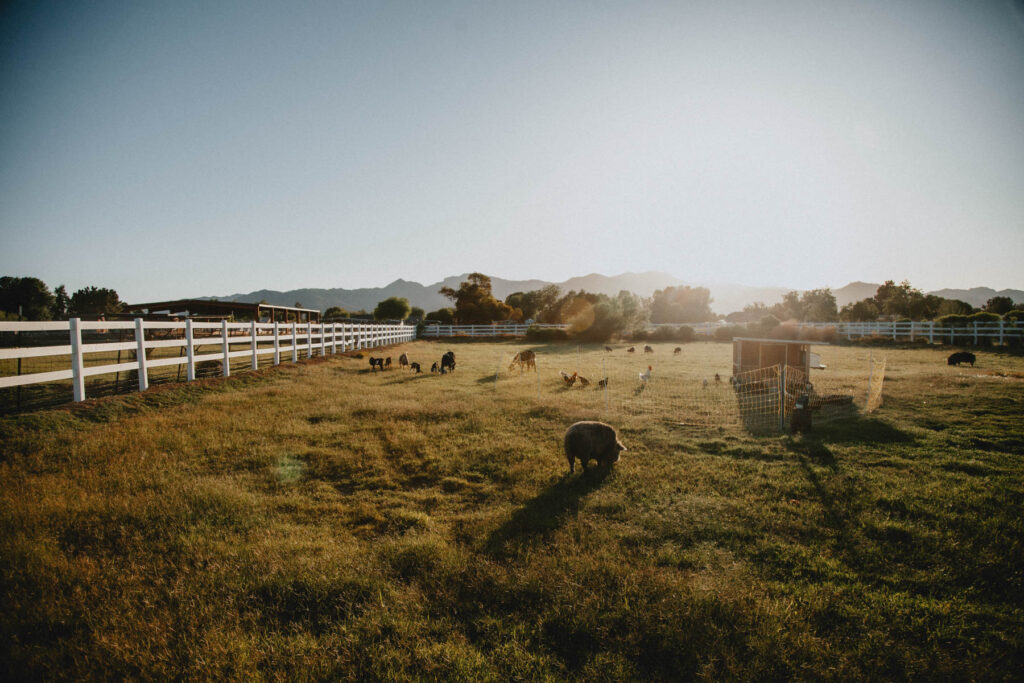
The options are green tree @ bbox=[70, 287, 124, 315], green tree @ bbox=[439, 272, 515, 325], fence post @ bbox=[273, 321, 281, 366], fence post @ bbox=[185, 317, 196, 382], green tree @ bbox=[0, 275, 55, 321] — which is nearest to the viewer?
fence post @ bbox=[185, 317, 196, 382]

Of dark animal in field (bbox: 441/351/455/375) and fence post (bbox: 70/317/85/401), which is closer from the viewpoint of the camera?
fence post (bbox: 70/317/85/401)

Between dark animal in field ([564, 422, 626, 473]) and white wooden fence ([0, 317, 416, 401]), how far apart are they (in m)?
7.38

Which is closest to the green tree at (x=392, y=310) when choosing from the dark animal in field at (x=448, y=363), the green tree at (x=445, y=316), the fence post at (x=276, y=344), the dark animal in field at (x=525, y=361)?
the green tree at (x=445, y=316)

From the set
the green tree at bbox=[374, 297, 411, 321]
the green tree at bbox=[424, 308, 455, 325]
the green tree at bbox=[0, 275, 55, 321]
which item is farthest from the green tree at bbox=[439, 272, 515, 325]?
the green tree at bbox=[0, 275, 55, 321]

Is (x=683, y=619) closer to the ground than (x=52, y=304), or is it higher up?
closer to the ground

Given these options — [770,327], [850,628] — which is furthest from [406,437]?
[770,327]

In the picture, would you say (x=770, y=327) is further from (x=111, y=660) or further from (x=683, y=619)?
(x=111, y=660)

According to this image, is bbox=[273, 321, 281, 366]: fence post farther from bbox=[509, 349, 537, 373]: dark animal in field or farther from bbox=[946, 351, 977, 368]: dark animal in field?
bbox=[946, 351, 977, 368]: dark animal in field

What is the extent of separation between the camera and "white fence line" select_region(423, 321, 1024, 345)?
21.8 metres

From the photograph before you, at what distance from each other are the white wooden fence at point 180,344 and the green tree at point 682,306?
177 feet

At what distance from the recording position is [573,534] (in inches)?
157

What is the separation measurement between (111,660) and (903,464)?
872 centimetres

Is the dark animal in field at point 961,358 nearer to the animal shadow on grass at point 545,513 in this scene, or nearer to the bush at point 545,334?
the animal shadow on grass at point 545,513

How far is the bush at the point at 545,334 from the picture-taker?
1313 inches
